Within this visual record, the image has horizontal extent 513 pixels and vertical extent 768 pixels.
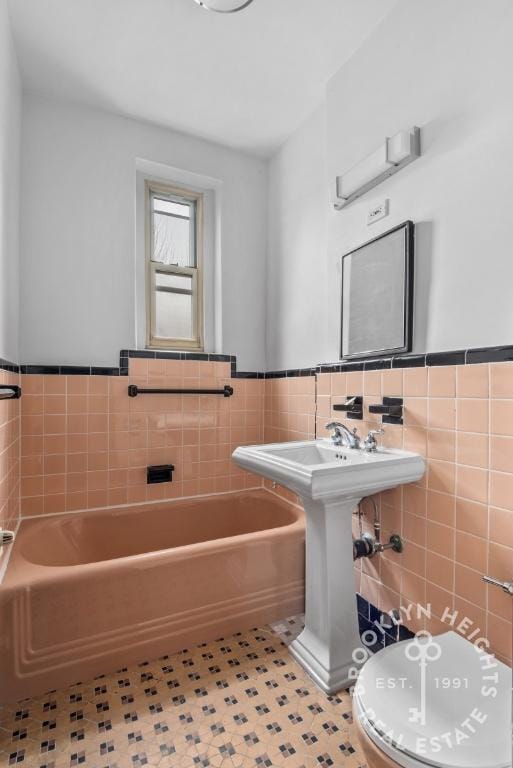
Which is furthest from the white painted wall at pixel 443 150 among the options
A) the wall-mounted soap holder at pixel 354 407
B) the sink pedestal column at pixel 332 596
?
the sink pedestal column at pixel 332 596

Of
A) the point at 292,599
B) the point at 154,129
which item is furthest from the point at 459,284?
the point at 154,129

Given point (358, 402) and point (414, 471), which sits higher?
point (358, 402)

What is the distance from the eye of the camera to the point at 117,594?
1477mm

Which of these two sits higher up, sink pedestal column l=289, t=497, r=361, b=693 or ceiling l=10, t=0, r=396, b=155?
ceiling l=10, t=0, r=396, b=155

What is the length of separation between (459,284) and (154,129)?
2.01 m

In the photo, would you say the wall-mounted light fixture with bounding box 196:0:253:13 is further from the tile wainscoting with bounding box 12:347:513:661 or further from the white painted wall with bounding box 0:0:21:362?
the tile wainscoting with bounding box 12:347:513:661

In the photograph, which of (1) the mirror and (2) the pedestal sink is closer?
(2) the pedestal sink

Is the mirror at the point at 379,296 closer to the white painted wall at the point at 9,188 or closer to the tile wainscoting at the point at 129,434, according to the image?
the tile wainscoting at the point at 129,434

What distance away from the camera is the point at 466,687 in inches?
33.4

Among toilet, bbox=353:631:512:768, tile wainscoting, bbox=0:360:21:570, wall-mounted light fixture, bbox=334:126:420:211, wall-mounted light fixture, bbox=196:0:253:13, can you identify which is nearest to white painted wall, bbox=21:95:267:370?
tile wainscoting, bbox=0:360:21:570

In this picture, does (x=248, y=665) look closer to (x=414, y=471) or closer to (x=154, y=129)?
(x=414, y=471)

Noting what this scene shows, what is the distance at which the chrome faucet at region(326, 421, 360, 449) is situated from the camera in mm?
1646

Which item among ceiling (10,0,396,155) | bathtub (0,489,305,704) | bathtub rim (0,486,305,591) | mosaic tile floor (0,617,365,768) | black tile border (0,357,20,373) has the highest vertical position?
ceiling (10,0,396,155)

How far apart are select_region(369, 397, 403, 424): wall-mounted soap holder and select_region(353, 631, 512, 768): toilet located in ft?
2.47
